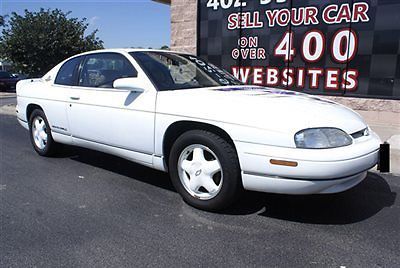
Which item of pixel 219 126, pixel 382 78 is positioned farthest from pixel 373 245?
pixel 382 78

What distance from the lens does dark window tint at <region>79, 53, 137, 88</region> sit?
13.2 ft

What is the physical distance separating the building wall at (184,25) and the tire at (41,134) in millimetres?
5684

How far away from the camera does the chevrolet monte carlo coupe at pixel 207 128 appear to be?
2793mm

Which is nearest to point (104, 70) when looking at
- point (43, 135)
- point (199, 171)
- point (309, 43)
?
point (43, 135)

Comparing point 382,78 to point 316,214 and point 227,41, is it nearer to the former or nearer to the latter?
point 227,41

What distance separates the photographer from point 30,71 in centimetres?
1480

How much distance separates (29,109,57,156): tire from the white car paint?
103 centimetres

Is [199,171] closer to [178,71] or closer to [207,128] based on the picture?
[207,128]

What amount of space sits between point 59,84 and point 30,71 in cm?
1131

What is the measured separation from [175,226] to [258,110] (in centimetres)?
119

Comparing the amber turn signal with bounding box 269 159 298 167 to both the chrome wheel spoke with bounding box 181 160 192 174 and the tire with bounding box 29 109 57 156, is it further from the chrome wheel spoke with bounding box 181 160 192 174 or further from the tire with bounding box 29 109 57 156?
the tire with bounding box 29 109 57 156

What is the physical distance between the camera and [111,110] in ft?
12.8

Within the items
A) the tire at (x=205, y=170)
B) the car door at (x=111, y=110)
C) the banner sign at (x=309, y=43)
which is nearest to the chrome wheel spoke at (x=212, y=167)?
the tire at (x=205, y=170)

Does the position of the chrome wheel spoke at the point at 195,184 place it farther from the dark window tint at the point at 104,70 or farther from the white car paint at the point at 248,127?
the dark window tint at the point at 104,70
